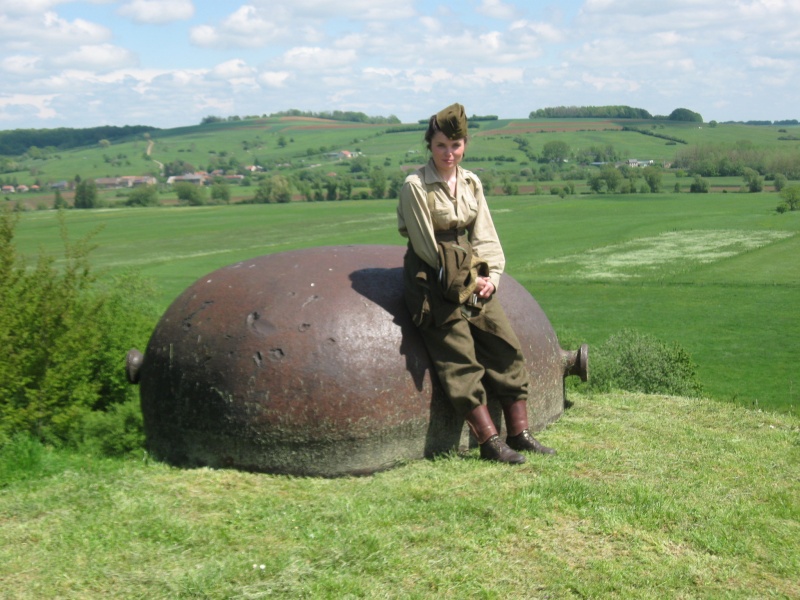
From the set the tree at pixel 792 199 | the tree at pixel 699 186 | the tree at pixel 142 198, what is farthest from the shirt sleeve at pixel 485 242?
the tree at pixel 142 198

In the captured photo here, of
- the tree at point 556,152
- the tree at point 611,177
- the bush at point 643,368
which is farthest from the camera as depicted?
the tree at point 556,152

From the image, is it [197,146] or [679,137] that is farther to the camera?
[197,146]

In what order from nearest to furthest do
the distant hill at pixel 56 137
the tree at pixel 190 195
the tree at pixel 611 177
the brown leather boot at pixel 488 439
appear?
the brown leather boot at pixel 488 439 < the tree at pixel 611 177 < the tree at pixel 190 195 < the distant hill at pixel 56 137

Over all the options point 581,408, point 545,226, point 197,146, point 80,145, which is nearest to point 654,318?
point 581,408

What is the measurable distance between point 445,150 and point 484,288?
3.28 ft

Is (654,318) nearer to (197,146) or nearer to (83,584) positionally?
(83,584)

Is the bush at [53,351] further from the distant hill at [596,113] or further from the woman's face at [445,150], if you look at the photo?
the distant hill at [596,113]

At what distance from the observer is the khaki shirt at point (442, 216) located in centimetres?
644

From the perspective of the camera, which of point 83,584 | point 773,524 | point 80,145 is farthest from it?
point 80,145

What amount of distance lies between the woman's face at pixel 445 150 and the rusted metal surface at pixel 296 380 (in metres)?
0.96

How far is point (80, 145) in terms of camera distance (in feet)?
557

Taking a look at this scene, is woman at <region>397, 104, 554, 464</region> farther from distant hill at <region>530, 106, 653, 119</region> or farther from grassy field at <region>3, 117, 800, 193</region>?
distant hill at <region>530, 106, 653, 119</region>

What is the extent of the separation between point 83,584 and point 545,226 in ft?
211

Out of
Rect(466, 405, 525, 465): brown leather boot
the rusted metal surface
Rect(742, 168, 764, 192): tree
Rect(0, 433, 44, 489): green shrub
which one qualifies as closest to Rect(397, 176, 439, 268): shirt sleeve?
the rusted metal surface
